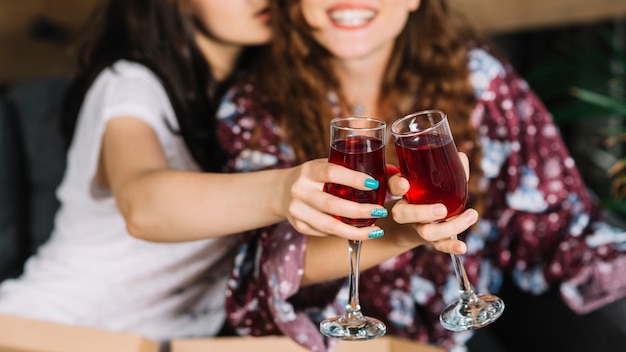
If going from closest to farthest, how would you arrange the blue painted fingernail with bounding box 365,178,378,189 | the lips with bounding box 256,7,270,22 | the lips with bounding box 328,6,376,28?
the blue painted fingernail with bounding box 365,178,378,189 < the lips with bounding box 328,6,376,28 < the lips with bounding box 256,7,270,22

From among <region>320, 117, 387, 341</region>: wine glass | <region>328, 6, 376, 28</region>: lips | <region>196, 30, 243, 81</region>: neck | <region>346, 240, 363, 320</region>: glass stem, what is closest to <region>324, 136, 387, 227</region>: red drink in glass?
<region>320, 117, 387, 341</region>: wine glass

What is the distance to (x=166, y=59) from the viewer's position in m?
1.93

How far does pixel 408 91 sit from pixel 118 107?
705 millimetres

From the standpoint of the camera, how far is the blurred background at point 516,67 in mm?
2342

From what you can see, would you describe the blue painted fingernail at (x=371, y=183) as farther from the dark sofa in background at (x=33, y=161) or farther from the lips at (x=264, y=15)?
the dark sofa in background at (x=33, y=161)

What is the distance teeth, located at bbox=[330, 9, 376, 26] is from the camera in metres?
1.67

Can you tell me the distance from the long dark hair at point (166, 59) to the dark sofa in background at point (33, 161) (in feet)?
0.89

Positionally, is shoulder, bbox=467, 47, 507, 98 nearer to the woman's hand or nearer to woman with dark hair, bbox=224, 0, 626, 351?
woman with dark hair, bbox=224, 0, 626, 351

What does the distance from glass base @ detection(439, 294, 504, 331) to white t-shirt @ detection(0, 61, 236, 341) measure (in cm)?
76

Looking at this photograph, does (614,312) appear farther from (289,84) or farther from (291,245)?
(289,84)

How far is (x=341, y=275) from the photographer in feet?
4.99

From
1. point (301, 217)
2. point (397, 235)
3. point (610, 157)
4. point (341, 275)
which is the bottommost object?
point (610, 157)

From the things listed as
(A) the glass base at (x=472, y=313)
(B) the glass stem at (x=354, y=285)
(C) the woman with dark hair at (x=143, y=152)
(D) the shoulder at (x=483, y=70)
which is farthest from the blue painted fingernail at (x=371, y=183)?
(D) the shoulder at (x=483, y=70)

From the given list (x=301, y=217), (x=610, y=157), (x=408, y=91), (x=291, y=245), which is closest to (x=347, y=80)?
(x=408, y=91)
